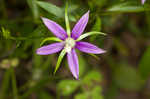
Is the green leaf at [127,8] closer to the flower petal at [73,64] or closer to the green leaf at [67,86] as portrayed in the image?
the flower petal at [73,64]

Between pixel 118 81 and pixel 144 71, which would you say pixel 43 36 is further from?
pixel 118 81

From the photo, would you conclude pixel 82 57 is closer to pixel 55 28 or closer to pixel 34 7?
pixel 34 7

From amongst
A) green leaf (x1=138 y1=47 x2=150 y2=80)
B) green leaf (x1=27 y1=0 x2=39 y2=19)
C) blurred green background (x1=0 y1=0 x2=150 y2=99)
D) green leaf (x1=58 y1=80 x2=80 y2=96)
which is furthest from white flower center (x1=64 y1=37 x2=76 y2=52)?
green leaf (x1=58 y1=80 x2=80 y2=96)

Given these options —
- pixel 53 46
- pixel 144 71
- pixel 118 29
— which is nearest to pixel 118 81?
pixel 118 29

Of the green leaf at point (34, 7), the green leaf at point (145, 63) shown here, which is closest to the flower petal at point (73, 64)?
the green leaf at point (34, 7)

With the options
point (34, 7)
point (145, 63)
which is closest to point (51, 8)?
point (34, 7)

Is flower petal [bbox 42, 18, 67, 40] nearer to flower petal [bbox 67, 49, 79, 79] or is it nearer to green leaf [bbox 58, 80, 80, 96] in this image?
flower petal [bbox 67, 49, 79, 79]
